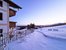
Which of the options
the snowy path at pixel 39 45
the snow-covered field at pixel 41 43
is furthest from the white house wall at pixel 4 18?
the snowy path at pixel 39 45

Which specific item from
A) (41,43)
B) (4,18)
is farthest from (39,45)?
(4,18)

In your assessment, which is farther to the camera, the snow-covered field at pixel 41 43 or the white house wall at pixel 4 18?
the white house wall at pixel 4 18

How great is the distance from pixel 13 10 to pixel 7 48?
7.45 m

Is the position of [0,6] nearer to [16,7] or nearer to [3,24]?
[3,24]

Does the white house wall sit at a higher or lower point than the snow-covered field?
higher

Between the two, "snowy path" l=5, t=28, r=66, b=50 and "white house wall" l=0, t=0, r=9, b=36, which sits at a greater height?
"white house wall" l=0, t=0, r=9, b=36

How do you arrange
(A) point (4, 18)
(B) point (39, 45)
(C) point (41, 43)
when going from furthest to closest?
(A) point (4, 18) → (C) point (41, 43) → (B) point (39, 45)

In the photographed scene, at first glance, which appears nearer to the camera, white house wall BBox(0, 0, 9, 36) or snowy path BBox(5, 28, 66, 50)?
snowy path BBox(5, 28, 66, 50)

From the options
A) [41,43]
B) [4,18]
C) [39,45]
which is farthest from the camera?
[4,18]

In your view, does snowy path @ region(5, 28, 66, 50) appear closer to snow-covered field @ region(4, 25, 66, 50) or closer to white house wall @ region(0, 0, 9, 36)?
snow-covered field @ region(4, 25, 66, 50)

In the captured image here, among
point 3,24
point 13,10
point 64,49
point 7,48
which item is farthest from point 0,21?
point 64,49

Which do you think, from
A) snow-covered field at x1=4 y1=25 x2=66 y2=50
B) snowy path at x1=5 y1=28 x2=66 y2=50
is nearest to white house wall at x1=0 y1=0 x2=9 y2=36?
snow-covered field at x1=4 y1=25 x2=66 y2=50

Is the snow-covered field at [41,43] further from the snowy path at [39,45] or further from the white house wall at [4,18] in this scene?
the white house wall at [4,18]

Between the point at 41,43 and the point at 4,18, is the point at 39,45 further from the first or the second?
the point at 4,18
